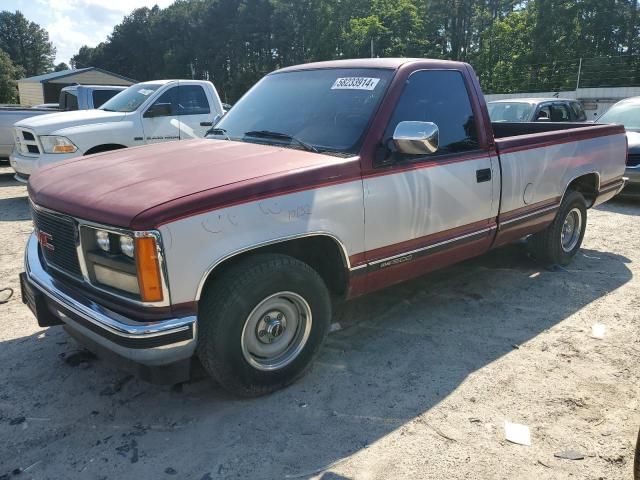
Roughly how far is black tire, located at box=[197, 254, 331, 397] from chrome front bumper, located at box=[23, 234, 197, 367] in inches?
5.6

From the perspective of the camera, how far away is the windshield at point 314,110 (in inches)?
140

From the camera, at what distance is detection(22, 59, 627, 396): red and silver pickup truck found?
8.83 feet

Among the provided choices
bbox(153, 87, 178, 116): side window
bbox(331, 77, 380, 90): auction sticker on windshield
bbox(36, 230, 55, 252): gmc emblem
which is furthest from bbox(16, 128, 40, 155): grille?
bbox(331, 77, 380, 90): auction sticker on windshield

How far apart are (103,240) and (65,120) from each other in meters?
6.36

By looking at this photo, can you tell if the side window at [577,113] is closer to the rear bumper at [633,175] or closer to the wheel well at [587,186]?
the rear bumper at [633,175]

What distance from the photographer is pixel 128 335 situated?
103 inches

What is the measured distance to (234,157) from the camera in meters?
3.36

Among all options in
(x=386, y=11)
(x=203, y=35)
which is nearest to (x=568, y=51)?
(x=386, y=11)

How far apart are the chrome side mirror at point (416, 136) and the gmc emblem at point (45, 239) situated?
7.29ft

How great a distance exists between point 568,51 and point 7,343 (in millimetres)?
43930

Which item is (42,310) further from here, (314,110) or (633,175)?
(633,175)

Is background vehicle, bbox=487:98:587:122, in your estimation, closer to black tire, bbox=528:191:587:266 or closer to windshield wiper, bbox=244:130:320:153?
black tire, bbox=528:191:587:266

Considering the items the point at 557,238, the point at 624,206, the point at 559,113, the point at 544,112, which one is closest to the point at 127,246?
the point at 557,238

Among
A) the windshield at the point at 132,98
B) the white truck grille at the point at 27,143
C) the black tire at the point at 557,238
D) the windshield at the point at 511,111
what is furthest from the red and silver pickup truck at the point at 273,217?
the windshield at the point at 511,111
